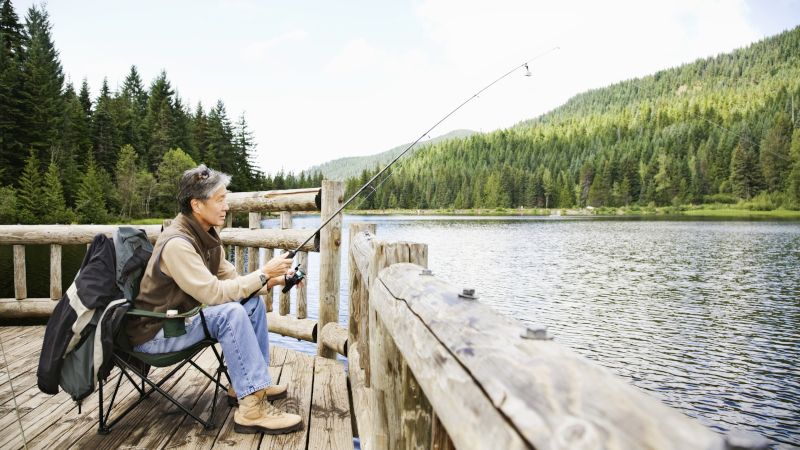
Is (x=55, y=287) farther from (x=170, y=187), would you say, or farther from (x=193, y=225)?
(x=170, y=187)

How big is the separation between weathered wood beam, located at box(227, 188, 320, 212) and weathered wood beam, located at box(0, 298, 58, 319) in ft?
8.51

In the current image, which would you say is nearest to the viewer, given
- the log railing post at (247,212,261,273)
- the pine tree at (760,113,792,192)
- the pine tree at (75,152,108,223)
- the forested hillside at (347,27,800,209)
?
the log railing post at (247,212,261,273)

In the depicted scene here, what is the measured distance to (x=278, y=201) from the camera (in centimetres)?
529

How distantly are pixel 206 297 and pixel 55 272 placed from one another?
3.91m

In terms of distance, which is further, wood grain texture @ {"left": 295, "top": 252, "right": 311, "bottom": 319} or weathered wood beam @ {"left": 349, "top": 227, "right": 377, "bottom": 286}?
wood grain texture @ {"left": 295, "top": 252, "right": 311, "bottom": 319}

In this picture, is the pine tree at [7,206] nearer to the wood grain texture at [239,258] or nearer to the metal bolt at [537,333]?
the wood grain texture at [239,258]

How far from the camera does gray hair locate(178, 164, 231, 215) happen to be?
10.9ft

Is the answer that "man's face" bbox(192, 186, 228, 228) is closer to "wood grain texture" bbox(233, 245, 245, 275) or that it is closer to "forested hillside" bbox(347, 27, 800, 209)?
"wood grain texture" bbox(233, 245, 245, 275)

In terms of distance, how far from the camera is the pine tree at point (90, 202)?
45125mm

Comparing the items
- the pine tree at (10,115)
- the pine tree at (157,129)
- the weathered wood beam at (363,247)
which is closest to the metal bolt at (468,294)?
the weathered wood beam at (363,247)

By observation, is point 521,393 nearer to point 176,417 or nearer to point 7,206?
point 176,417

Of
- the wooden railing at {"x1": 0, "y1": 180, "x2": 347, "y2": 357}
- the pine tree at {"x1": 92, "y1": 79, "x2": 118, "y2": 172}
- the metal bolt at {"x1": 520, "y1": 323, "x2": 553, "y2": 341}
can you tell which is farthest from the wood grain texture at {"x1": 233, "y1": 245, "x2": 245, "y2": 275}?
the pine tree at {"x1": 92, "y1": 79, "x2": 118, "y2": 172}

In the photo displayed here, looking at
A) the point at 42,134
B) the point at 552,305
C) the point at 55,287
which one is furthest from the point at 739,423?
the point at 42,134

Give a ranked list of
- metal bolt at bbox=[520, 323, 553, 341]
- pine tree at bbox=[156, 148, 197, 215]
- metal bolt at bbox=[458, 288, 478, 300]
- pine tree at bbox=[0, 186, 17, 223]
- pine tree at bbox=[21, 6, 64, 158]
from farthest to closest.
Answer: pine tree at bbox=[156, 148, 197, 215] → pine tree at bbox=[21, 6, 64, 158] → pine tree at bbox=[0, 186, 17, 223] → metal bolt at bbox=[458, 288, 478, 300] → metal bolt at bbox=[520, 323, 553, 341]
